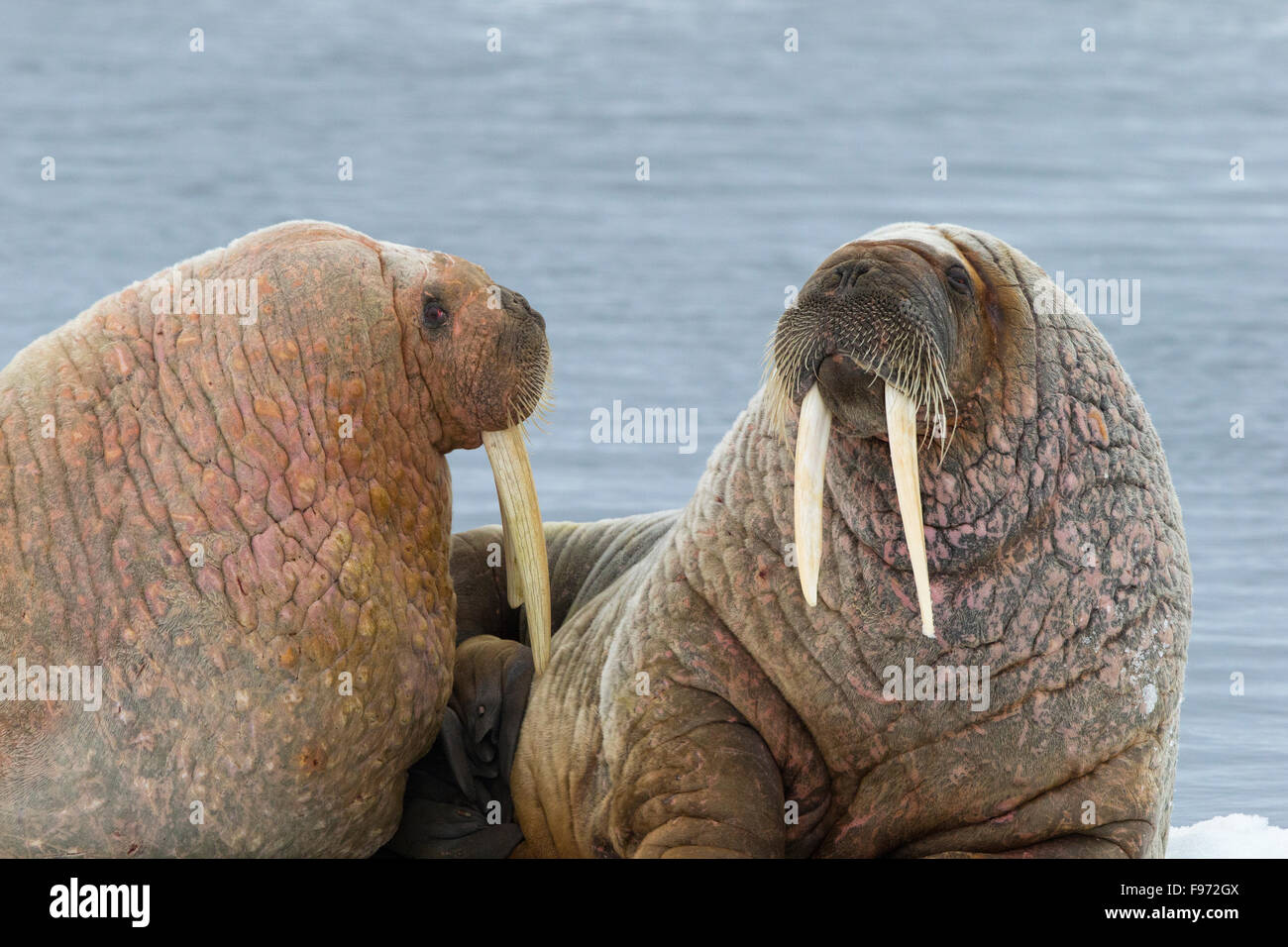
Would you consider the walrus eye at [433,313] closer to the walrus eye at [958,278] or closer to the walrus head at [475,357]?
the walrus head at [475,357]

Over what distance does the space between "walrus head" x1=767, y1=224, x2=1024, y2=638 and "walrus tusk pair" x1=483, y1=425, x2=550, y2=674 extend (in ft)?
2.28

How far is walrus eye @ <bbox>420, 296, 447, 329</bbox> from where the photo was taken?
429 cm

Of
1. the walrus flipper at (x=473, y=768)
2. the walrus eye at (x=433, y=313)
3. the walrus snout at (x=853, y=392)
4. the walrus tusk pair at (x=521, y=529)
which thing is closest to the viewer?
the walrus snout at (x=853, y=392)

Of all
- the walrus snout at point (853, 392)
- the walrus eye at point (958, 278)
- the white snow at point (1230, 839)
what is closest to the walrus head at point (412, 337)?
the walrus snout at point (853, 392)

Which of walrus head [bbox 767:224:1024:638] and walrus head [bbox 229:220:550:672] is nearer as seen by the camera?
walrus head [bbox 767:224:1024:638]

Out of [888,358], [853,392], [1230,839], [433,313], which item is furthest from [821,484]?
[1230,839]

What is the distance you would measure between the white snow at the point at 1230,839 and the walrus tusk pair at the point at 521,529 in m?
→ 1.70

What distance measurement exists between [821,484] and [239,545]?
1273mm

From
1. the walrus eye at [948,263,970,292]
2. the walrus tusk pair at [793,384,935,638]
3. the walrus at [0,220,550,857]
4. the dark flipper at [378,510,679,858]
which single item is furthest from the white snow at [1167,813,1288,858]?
the walrus at [0,220,550,857]

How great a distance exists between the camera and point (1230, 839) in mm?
5090

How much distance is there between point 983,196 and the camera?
51.3ft

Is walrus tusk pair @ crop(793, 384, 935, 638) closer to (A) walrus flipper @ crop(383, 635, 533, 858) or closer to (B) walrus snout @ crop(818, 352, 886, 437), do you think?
(B) walrus snout @ crop(818, 352, 886, 437)

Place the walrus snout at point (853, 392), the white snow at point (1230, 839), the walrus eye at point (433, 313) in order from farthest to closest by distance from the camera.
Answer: the white snow at point (1230, 839)
the walrus eye at point (433, 313)
the walrus snout at point (853, 392)

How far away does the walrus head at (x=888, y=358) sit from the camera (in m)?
3.90
